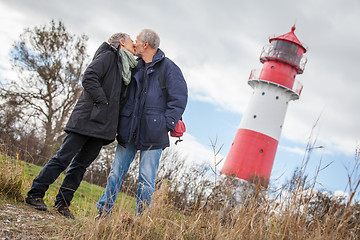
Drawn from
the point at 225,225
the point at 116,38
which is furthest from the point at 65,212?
the point at 116,38

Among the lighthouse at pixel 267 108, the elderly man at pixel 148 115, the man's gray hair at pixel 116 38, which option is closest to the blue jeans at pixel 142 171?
the elderly man at pixel 148 115

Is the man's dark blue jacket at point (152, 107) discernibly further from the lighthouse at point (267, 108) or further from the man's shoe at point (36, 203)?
the lighthouse at point (267, 108)

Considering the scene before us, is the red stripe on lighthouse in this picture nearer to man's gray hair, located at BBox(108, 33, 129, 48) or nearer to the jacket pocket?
man's gray hair, located at BBox(108, 33, 129, 48)

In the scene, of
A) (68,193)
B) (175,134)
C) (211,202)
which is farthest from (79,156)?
(211,202)

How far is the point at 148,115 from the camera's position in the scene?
3.48 metres

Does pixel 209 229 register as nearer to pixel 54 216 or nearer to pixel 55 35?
pixel 54 216

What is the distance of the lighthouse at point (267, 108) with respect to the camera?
17.0 meters

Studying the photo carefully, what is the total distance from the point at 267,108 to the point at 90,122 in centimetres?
1553

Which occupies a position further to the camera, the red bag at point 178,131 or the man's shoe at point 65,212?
the red bag at point 178,131

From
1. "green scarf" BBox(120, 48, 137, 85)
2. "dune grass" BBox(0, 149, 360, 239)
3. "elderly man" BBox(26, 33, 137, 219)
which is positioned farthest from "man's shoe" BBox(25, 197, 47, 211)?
"green scarf" BBox(120, 48, 137, 85)

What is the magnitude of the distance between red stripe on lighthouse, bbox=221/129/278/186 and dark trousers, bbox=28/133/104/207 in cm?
1358

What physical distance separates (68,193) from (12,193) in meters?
0.57

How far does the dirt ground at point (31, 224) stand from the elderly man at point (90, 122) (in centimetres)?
21

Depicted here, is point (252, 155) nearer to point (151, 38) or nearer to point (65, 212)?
point (151, 38)
